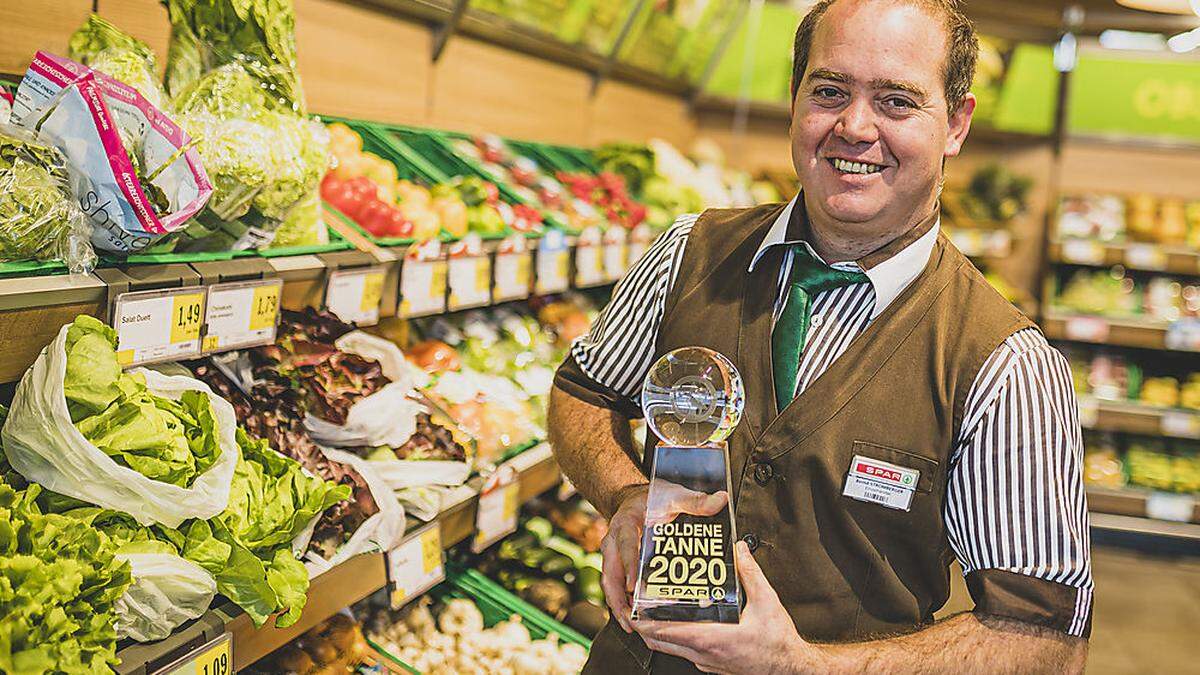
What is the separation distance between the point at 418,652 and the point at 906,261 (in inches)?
62.9

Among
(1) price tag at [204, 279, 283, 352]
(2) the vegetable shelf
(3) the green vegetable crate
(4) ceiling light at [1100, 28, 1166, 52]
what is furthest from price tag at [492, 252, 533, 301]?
(4) ceiling light at [1100, 28, 1166, 52]

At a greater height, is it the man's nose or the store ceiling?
the store ceiling

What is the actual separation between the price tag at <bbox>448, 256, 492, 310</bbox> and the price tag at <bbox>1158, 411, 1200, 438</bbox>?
496cm

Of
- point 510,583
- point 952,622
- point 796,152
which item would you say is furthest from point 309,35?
point 952,622

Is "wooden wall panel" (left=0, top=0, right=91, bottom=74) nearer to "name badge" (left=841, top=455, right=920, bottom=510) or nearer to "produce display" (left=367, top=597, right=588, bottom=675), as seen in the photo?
"produce display" (left=367, top=597, right=588, bottom=675)

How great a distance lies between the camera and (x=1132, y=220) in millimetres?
6637

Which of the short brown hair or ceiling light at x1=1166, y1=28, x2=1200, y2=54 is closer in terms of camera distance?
the short brown hair

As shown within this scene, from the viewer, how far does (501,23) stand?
414 cm

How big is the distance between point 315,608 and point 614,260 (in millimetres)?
2319

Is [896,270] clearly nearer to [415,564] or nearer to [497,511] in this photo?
[415,564]

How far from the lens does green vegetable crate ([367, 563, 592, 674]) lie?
2826 millimetres

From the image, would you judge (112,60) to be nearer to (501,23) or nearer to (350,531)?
(350,531)

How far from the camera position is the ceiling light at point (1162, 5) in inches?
227

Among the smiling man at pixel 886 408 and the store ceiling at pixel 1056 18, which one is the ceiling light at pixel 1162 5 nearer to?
the store ceiling at pixel 1056 18
